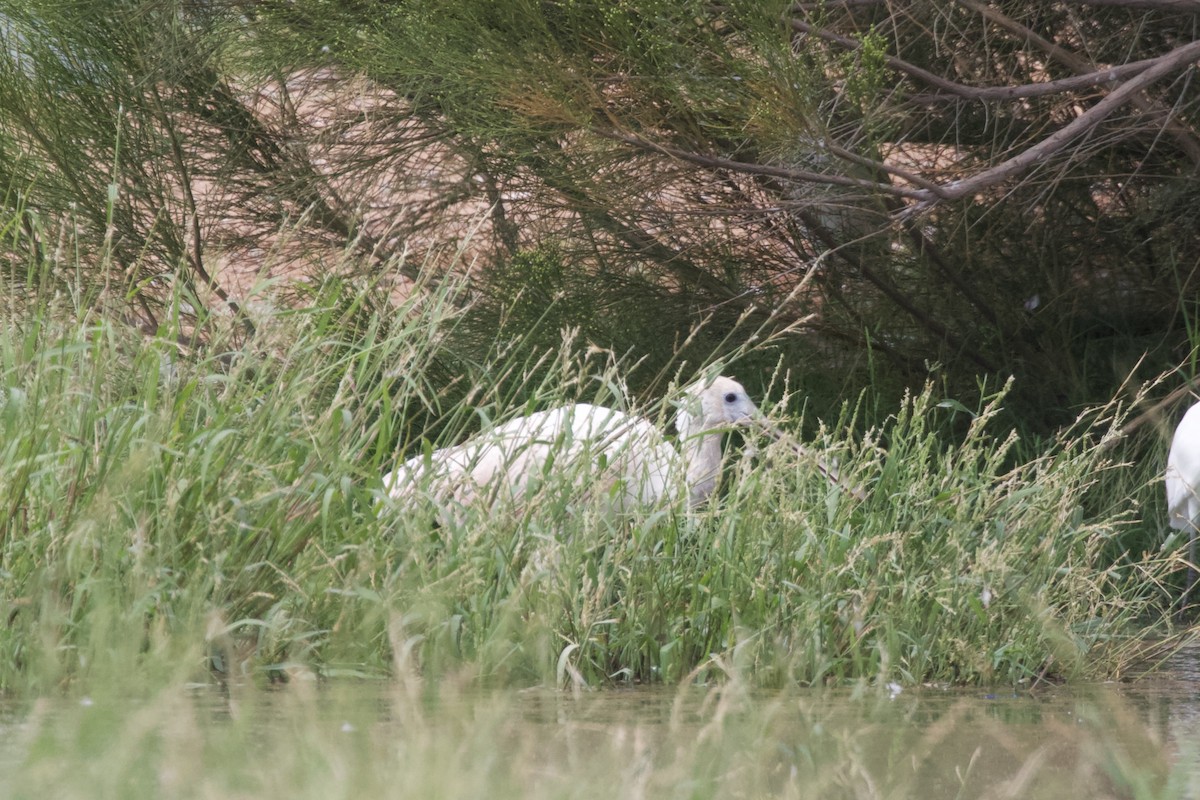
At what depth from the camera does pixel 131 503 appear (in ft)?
9.09

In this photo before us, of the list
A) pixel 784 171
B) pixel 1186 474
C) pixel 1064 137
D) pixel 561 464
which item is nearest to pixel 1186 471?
pixel 1186 474

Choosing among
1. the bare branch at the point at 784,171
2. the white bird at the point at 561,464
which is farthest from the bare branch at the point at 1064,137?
the white bird at the point at 561,464

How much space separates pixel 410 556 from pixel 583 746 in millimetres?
866

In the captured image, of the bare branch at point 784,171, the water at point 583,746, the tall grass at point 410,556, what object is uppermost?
the bare branch at point 784,171

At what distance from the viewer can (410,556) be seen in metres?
3.01

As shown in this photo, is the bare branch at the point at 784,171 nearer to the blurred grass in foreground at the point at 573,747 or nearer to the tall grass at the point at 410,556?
the tall grass at the point at 410,556

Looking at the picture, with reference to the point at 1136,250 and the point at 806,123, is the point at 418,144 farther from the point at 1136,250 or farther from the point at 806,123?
the point at 1136,250

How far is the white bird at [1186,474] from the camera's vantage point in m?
4.91

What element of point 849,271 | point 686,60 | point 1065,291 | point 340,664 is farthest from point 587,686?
point 1065,291

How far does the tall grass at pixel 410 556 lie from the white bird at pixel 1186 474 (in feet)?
4.20

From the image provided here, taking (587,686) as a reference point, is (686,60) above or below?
above

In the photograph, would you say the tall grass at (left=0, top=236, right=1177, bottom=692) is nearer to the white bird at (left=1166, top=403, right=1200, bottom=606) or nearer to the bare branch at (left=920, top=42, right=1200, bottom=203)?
the bare branch at (left=920, top=42, right=1200, bottom=203)

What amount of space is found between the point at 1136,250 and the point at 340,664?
4375 millimetres

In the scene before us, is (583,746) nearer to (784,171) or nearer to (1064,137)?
(784,171)
